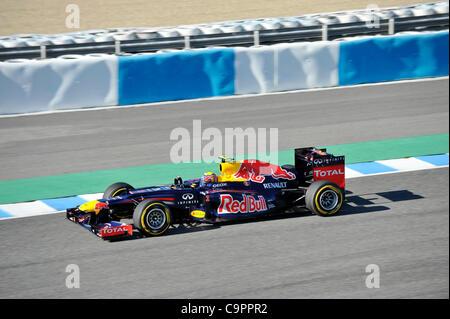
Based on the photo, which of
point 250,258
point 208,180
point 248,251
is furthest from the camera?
point 208,180

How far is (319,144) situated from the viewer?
1230cm

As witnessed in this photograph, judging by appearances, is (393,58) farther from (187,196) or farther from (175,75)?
(187,196)

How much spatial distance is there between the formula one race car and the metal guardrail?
7.10m

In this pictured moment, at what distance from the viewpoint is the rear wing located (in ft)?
28.9

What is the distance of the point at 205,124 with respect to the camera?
13273 millimetres

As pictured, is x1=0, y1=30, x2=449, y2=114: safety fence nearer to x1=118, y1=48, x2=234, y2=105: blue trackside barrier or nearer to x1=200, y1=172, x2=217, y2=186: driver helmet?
x1=118, y1=48, x2=234, y2=105: blue trackside barrier

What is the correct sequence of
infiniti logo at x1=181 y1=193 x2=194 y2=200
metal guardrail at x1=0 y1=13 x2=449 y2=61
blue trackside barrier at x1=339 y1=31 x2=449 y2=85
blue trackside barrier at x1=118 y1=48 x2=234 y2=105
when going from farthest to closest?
1. blue trackside barrier at x1=339 y1=31 x2=449 y2=85
2. metal guardrail at x1=0 y1=13 x2=449 y2=61
3. blue trackside barrier at x1=118 y1=48 x2=234 y2=105
4. infiniti logo at x1=181 y1=193 x2=194 y2=200

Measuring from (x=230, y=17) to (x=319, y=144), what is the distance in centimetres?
1134

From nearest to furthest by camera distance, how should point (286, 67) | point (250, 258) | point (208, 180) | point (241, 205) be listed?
point (250, 258) → point (241, 205) → point (208, 180) → point (286, 67)

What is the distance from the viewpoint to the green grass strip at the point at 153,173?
33.3ft

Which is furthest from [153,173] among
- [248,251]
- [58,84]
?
[58,84]

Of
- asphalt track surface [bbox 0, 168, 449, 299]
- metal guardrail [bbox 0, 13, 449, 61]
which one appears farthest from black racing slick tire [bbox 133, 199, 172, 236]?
metal guardrail [bbox 0, 13, 449, 61]

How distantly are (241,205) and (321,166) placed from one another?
1.14 meters

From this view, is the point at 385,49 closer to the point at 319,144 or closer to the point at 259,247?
the point at 319,144
